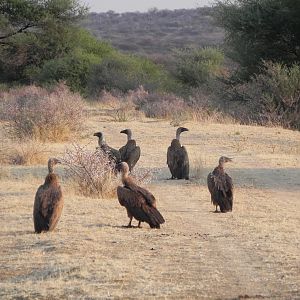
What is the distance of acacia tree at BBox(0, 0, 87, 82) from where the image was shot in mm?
37062

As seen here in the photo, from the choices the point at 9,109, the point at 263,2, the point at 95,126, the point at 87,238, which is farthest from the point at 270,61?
the point at 87,238

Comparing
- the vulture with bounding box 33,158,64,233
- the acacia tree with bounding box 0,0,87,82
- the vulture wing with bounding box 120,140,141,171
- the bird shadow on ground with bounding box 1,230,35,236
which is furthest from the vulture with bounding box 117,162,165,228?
the acacia tree with bounding box 0,0,87,82

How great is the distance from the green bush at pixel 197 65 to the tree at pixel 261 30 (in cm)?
1085

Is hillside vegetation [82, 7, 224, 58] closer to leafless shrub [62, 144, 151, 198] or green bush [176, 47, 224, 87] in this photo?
green bush [176, 47, 224, 87]

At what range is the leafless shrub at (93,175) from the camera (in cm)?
1274

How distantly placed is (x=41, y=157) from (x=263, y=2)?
1676 centimetres

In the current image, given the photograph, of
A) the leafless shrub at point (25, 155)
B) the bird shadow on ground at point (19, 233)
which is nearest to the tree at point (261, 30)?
the leafless shrub at point (25, 155)

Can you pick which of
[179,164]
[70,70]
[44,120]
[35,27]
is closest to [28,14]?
[35,27]

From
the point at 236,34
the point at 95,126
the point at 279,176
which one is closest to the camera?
the point at 279,176

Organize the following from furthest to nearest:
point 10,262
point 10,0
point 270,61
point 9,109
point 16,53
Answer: point 16,53 → point 10,0 → point 270,61 → point 9,109 → point 10,262

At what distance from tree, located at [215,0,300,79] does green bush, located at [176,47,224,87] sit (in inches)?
427

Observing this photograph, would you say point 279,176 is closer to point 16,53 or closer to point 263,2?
point 263,2

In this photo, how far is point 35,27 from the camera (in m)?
38.0

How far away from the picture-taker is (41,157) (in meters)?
16.9
